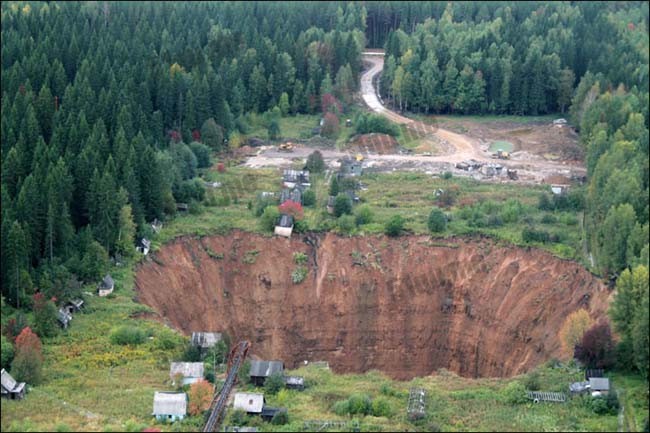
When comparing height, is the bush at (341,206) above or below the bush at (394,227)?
above

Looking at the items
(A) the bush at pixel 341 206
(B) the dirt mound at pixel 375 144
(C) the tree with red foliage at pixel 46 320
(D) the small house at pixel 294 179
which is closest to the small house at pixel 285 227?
(A) the bush at pixel 341 206

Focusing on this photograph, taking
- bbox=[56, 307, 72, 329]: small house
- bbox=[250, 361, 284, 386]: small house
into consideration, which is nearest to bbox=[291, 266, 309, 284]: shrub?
bbox=[56, 307, 72, 329]: small house

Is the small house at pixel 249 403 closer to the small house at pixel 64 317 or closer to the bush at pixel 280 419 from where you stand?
the bush at pixel 280 419

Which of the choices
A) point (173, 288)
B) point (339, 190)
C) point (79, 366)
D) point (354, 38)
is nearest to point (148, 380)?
point (79, 366)

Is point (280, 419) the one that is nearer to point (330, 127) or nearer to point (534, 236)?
point (534, 236)

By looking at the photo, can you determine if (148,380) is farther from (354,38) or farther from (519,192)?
(354,38)

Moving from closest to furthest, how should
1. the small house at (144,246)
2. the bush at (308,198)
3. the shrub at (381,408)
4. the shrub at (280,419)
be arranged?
the shrub at (280,419)
the shrub at (381,408)
the small house at (144,246)
the bush at (308,198)

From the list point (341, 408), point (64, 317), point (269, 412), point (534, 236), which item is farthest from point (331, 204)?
point (269, 412)
